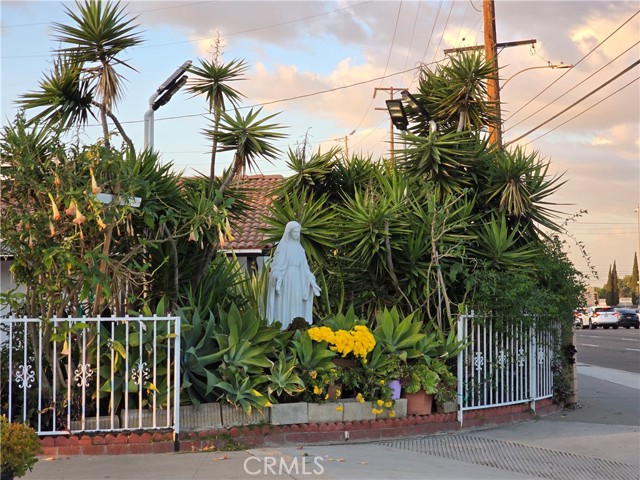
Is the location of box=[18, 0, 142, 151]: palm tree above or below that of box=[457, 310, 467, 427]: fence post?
above

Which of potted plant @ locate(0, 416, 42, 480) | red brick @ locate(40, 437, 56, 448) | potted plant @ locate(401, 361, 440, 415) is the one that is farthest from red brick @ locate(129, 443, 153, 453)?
potted plant @ locate(401, 361, 440, 415)

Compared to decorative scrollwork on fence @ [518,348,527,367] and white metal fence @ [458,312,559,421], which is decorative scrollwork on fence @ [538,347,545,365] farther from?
decorative scrollwork on fence @ [518,348,527,367]

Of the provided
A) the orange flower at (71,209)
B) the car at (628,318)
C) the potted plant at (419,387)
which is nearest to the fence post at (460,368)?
the potted plant at (419,387)

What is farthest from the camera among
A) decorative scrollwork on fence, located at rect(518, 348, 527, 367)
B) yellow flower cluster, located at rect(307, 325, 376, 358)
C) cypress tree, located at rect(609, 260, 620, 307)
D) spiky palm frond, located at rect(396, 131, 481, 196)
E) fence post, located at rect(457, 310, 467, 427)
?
cypress tree, located at rect(609, 260, 620, 307)

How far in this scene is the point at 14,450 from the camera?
613cm

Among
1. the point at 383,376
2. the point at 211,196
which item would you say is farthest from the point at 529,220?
the point at 211,196

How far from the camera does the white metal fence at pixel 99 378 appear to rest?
28.4ft

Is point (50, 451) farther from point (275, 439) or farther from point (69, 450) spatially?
point (275, 439)

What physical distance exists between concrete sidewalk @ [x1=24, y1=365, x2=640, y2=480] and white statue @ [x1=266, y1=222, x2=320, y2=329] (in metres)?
2.33

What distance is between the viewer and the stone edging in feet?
27.8

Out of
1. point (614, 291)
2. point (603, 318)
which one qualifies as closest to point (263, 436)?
point (603, 318)

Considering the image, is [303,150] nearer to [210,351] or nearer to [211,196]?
[211,196]

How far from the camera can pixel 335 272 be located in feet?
43.2

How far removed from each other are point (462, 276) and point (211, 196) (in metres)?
3.89
